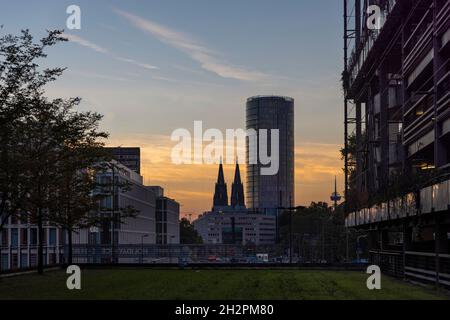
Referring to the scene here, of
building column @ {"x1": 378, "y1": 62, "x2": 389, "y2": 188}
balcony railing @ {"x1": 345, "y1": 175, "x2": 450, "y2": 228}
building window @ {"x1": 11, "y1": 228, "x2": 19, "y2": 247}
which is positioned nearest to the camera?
balcony railing @ {"x1": 345, "y1": 175, "x2": 450, "y2": 228}

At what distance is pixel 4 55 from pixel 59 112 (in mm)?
14448

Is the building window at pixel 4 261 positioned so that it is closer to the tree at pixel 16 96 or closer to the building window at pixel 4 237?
the building window at pixel 4 237

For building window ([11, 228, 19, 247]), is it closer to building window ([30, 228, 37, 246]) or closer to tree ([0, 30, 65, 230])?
building window ([30, 228, 37, 246])

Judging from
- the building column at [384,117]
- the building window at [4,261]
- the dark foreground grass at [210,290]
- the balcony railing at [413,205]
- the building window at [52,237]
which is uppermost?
the building column at [384,117]

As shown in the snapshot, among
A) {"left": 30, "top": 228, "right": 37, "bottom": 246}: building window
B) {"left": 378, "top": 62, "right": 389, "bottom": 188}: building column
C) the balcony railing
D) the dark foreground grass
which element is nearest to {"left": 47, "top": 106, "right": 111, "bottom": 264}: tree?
the dark foreground grass

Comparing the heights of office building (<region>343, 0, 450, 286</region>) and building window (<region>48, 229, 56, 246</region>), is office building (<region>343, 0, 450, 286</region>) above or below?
above

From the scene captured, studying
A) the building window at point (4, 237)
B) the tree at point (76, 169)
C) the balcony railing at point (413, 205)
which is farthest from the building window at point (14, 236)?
the balcony railing at point (413, 205)

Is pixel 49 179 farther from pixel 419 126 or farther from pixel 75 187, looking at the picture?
pixel 419 126

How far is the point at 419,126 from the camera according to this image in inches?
2192

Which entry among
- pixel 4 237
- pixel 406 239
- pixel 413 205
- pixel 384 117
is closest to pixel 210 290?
pixel 413 205

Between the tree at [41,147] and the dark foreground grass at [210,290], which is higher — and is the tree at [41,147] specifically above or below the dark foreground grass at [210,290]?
above

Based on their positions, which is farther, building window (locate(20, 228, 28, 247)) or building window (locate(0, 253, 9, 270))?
building window (locate(20, 228, 28, 247))
